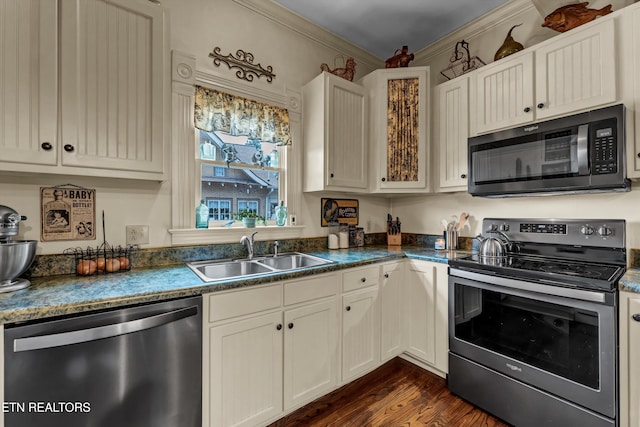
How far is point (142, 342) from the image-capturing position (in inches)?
47.9

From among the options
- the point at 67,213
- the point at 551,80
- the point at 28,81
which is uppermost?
the point at 551,80

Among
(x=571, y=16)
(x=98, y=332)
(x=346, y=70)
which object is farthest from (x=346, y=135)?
(x=98, y=332)

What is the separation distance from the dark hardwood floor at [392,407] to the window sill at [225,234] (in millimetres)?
1185

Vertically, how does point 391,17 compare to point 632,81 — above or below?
above

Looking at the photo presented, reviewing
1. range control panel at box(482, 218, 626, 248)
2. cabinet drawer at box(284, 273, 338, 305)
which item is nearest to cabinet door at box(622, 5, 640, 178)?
range control panel at box(482, 218, 626, 248)

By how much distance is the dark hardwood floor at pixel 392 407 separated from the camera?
5.78 feet

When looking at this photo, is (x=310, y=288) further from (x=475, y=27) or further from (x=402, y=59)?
(x=475, y=27)

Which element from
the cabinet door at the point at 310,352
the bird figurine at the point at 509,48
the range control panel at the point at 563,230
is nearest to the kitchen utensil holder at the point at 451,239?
the range control panel at the point at 563,230

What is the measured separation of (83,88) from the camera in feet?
4.53

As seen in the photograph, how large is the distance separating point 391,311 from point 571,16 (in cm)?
231

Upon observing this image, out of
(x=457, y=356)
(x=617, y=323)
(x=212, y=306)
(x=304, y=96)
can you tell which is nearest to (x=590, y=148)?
(x=617, y=323)

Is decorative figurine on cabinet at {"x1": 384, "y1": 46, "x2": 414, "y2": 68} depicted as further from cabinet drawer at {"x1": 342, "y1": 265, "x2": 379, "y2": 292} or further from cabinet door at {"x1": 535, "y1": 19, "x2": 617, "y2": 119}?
cabinet drawer at {"x1": 342, "y1": 265, "x2": 379, "y2": 292}

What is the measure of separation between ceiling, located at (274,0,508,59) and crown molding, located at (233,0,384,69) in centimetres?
4

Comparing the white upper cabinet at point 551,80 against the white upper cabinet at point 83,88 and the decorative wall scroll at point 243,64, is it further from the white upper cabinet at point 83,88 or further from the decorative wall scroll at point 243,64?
the white upper cabinet at point 83,88
